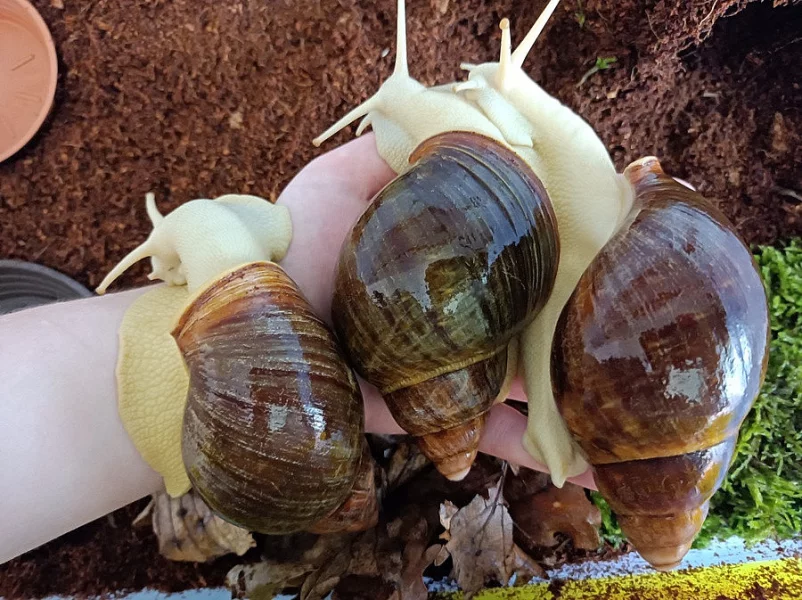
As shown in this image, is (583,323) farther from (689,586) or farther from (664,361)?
(689,586)

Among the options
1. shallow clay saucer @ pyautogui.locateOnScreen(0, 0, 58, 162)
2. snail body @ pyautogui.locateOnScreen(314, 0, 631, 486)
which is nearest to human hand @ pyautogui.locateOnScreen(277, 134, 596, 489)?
snail body @ pyautogui.locateOnScreen(314, 0, 631, 486)

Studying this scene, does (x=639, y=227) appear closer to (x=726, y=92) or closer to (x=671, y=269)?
(x=671, y=269)

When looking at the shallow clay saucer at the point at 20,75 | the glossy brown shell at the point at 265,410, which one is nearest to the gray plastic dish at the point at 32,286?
the shallow clay saucer at the point at 20,75

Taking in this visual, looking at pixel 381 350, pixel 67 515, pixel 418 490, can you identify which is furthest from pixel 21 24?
pixel 418 490

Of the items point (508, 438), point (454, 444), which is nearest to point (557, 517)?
point (508, 438)

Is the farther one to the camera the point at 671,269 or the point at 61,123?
the point at 61,123

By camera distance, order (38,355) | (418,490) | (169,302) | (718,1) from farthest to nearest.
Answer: (418,490)
(718,1)
(169,302)
(38,355)

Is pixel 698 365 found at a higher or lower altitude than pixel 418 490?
higher
